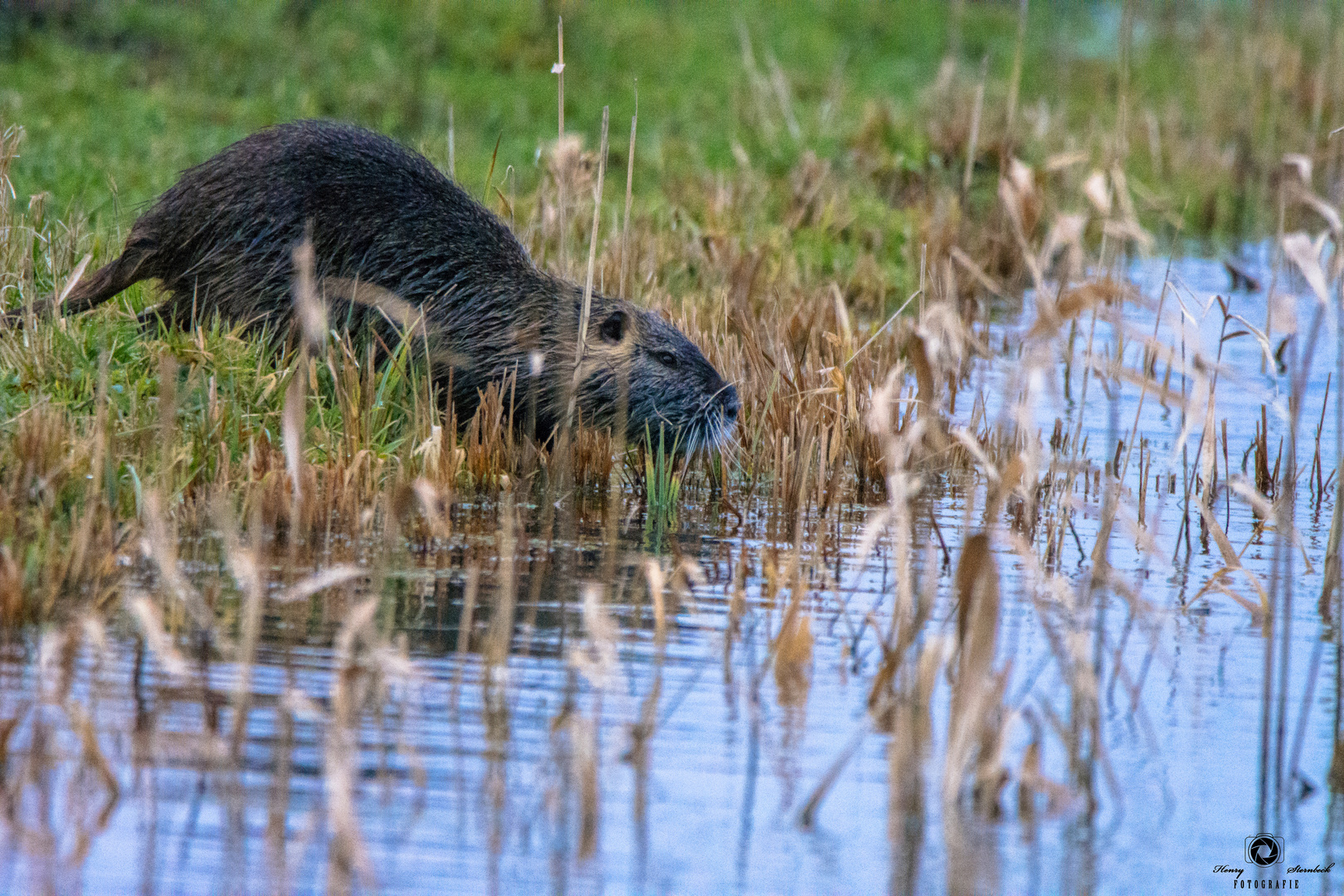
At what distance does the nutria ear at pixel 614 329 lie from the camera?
4.34 meters

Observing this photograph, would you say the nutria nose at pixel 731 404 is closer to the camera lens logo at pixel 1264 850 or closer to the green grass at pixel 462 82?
the camera lens logo at pixel 1264 850

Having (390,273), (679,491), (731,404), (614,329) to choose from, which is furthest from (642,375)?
(390,273)

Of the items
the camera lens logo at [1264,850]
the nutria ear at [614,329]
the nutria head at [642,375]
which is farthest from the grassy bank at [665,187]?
the camera lens logo at [1264,850]

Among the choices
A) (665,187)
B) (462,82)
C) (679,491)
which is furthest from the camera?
(462,82)

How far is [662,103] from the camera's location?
9703mm

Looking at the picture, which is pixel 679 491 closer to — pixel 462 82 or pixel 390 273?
pixel 390 273

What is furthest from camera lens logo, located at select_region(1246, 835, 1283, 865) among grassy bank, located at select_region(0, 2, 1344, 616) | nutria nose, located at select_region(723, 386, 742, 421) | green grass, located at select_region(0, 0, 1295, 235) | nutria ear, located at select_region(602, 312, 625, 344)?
green grass, located at select_region(0, 0, 1295, 235)

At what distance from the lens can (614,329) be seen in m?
4.37

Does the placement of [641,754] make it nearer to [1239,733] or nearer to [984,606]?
[984,606]

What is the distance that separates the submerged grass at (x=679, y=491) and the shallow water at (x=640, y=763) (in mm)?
19

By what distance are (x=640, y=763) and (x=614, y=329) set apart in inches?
93.7

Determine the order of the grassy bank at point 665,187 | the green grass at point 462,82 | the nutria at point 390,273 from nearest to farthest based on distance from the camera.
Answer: the grassy bank at point 665,187 → the nutria at point 390,273 → the green grass at point 462,82

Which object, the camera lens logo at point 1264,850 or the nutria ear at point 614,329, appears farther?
the nutria ear at point 614,329

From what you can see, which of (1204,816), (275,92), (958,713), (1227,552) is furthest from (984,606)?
(275,92)
